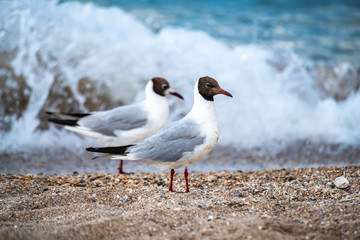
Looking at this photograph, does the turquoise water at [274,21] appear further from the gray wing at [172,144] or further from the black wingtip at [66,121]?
the gray wing at [172,144]

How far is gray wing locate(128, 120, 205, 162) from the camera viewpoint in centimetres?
396

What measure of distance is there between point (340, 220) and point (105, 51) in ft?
21.6

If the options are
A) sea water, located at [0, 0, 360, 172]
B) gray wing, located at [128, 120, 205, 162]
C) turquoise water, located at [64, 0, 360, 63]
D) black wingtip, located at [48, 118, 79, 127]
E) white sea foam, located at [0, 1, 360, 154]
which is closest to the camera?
gray wing, located at [128, 120, 205, 162]

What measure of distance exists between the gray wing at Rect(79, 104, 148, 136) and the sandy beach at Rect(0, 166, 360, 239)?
1.85ft

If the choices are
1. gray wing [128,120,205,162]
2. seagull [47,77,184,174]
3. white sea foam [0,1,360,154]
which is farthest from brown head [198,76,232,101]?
white sea foam [0,1,360,154]

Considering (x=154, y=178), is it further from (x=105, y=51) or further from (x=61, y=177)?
(x=105, y=51)

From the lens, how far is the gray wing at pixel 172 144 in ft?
13.0

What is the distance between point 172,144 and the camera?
3977 mm

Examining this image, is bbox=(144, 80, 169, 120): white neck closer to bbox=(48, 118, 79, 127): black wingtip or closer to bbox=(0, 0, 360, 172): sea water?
bbox=(48, 118, 79, 127): black wingtip

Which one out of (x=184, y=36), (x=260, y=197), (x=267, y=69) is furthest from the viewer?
(x=184, y=36)

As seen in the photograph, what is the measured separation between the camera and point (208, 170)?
5.62 meters

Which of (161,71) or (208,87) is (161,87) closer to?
(208,87)

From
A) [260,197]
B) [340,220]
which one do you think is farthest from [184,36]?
[340,220]

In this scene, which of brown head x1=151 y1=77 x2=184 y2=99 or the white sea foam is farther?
the white sea foam
